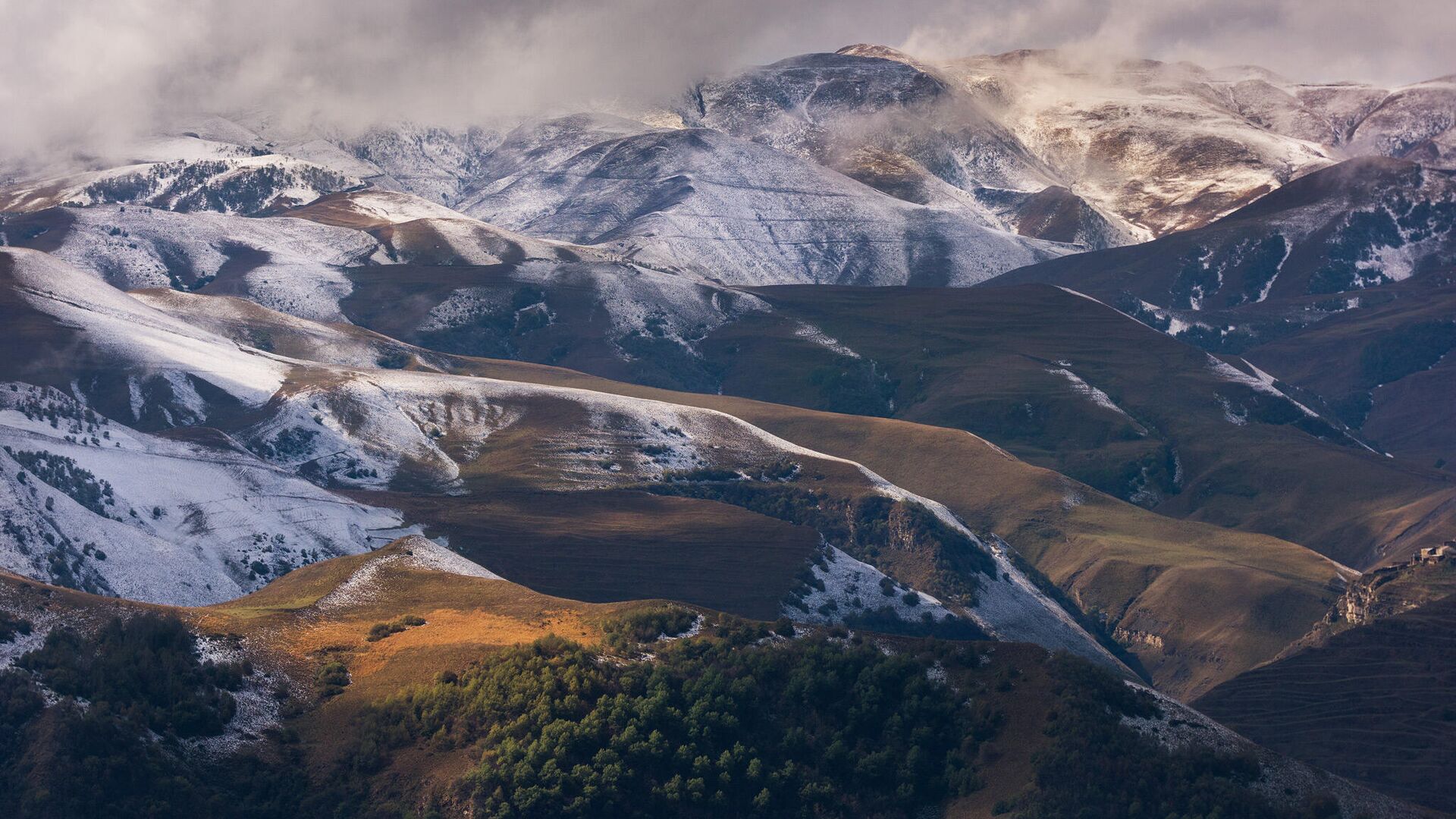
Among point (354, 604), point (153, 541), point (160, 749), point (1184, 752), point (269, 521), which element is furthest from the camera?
point (269, 521)

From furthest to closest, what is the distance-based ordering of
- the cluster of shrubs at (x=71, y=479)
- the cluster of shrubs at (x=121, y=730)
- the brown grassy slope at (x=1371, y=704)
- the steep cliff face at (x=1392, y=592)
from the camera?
the steep cliff face at (x=1392, y=592) → the cluster of shrubs at (x=71, y=479) → the brown grassy slope at (x=1371, y=704) → the cluster of shrubs at (x=121, y=730)

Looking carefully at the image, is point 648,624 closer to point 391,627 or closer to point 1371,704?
point 391,627

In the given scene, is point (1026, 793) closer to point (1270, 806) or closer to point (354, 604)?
point (1270, 806)

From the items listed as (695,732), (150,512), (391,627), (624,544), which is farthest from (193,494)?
(695,732)

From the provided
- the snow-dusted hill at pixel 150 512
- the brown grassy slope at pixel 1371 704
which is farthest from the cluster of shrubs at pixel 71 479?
the brown grassy slope at pixel 1371 704

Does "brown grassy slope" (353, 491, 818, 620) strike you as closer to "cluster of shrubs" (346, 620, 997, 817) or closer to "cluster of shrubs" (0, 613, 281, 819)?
"cluster of shrubs" (346, 620, 997, 817)

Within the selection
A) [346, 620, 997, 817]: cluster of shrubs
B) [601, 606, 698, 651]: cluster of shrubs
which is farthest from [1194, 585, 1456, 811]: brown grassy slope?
[601, 606, 698, 651]: cluster of shrubs

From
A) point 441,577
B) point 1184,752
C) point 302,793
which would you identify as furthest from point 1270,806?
point 441,577

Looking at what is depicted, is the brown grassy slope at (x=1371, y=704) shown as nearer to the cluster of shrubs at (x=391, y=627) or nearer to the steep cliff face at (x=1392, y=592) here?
the steep cliff face at (x=1392, y=592)

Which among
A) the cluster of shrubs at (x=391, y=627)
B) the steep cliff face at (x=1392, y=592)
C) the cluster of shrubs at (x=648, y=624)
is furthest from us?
the steep cliff face at (x=1392, y=592)
